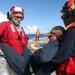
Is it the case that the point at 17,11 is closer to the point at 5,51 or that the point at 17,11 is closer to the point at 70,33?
the point at 5,51

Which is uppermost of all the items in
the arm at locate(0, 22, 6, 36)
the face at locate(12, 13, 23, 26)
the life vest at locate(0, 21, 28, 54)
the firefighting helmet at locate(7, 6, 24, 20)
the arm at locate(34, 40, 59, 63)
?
the firefighting helmet at locate(7, 6, 24, 20)

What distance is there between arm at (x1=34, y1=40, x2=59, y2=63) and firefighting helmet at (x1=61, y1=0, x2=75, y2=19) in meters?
0.42

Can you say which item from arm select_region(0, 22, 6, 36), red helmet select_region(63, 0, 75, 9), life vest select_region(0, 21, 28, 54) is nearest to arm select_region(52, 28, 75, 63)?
red helmet select_region(63, 0, 75, 9)

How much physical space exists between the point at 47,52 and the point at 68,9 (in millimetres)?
687

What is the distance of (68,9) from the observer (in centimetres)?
371

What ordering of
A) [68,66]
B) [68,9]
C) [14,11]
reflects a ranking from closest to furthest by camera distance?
[68,66] → [68,9] → [14,11]

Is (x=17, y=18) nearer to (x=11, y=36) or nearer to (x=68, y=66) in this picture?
(x=11, y=36)

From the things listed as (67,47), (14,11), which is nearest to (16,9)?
(14,11)

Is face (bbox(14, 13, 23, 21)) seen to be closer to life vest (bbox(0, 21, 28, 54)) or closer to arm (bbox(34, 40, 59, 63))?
life vest (bbox(0, 21, 28, 54))

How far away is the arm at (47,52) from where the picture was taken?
3.52 m

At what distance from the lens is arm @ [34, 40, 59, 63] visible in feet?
11.6

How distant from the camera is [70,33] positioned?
348 cm

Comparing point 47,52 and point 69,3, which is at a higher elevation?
point 69,3

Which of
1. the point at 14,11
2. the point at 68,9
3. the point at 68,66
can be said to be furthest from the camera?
the point at 14,11
